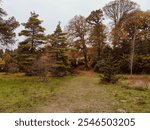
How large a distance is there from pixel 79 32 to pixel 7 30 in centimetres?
1084

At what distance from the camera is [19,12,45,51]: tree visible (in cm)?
2722

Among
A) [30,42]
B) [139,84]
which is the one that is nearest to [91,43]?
[30,42]

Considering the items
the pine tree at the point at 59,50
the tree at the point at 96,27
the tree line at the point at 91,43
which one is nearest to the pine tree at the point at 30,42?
the tree line at the point at 91,43

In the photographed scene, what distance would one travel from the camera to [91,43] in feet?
113

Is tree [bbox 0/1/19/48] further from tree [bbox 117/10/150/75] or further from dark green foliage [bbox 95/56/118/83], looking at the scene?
tree [bbox 117/10/150/75]

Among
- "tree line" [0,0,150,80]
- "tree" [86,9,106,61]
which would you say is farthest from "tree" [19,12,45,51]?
"tree" [86,9,106,61]

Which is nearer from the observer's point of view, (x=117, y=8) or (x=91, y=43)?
(x=117, y=8)

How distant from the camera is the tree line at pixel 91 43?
2792cm

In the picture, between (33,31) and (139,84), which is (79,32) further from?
(139,84)

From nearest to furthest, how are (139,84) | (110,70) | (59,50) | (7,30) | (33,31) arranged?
(139,84), (110,70), (7,30), (33,31), (59,50)

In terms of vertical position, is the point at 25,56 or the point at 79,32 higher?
the point at 79,32

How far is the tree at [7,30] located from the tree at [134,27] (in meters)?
14.1

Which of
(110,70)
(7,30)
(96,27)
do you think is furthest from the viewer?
(96,27)

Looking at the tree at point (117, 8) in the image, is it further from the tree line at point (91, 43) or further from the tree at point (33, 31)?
the tree at point (33, 31)
